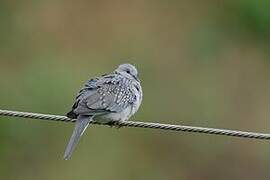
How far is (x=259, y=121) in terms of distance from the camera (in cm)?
1861

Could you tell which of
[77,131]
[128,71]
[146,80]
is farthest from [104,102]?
[146,80]

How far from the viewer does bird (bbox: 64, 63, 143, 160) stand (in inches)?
405

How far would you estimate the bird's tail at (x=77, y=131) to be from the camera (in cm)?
1014

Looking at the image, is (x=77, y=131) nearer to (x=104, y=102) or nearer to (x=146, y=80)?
(x=104, y=102)

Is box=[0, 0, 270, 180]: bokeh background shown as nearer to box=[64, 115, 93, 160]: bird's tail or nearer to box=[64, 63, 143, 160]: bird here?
box=[64, 63, 143, 160]: bird

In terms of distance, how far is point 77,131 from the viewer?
10211mm

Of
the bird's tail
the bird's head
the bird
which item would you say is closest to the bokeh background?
the bird's head

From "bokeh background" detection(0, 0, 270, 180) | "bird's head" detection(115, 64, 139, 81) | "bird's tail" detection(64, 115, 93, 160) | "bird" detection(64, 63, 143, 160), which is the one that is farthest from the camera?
"bokeh background" detection(0, 0, 270, 180)

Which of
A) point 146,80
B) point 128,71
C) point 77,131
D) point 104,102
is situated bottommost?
point 146,80

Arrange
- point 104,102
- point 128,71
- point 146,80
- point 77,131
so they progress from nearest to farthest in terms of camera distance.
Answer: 1. point 77,131
2. point 104,102
3. point 128,71
4. point 146,80

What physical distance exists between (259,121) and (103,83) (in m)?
7.95

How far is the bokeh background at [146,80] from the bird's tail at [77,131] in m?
6.67

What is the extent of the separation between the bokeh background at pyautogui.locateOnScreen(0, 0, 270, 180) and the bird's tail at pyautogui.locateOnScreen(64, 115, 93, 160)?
→ 6.67m

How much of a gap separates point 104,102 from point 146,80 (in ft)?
25.9
